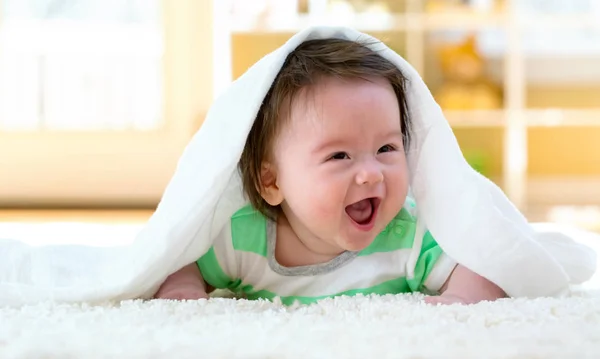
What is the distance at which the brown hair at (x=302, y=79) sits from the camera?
994mm

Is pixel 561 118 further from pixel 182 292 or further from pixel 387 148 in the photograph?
pixel 182 292

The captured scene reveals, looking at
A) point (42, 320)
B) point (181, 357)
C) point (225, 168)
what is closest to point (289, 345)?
point (181, 357)

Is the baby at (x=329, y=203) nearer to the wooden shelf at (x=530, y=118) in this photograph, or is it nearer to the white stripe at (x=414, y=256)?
the white stripe at (x=414, y=256)

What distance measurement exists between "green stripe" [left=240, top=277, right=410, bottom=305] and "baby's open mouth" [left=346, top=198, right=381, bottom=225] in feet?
0.34

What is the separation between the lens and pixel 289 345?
0.65 m

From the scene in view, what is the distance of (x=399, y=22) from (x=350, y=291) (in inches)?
87.2

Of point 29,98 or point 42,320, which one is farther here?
point 29,98

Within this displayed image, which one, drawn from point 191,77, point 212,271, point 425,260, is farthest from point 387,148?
point 191,77

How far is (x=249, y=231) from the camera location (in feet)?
3.53

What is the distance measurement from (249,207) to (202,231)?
0.26 feet

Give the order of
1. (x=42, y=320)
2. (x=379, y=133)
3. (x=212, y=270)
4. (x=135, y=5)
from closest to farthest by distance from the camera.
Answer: (x=42, y=320)
(x=379, y=133)
(x=212, y=270)
(x=135, y=5)

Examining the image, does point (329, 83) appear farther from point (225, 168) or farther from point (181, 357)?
point (181, 357)

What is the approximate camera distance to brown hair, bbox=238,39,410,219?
3.26ft

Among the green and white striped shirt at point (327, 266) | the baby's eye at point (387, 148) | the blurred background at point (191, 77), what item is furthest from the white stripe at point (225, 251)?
the blurred background at point (191, 77)
